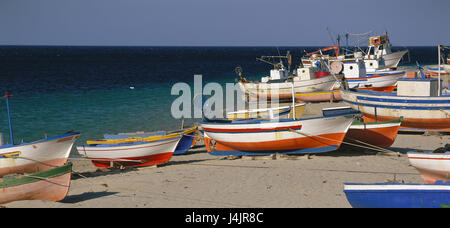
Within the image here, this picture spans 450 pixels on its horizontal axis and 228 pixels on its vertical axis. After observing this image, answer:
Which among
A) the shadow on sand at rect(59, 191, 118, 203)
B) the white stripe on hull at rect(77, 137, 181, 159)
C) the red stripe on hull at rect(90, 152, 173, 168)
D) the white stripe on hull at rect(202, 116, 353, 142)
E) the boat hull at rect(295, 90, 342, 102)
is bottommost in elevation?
the shadow on sand at rect(59, 191, 118, 203)

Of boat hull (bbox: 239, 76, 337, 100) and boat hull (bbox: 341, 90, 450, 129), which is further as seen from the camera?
boat hull (bbox: 239, 76, 337, 100)

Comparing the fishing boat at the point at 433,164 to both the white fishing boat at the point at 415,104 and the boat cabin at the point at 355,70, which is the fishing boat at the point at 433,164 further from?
the boat cabin at the point at 355,70

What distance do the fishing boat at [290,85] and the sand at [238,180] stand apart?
44.7 feet

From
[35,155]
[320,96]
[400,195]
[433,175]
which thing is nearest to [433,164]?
[433,175]

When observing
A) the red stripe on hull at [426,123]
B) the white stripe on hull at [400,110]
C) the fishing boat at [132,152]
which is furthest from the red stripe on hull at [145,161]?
the red stripe on hull at [426,123]

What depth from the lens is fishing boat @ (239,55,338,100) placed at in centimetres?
3031

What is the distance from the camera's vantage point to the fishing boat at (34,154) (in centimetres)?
1322

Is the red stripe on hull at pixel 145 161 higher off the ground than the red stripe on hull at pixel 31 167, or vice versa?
the red stripe on hull at pixel 31 167

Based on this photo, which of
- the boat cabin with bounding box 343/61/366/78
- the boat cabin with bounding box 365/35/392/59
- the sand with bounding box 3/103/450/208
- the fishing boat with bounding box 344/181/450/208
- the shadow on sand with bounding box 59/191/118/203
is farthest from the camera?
the boat cabin with bounding box 365/35/392/59

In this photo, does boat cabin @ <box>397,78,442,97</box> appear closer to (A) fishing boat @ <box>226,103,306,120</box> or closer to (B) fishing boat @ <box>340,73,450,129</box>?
(B) fishing boat @ <box>340,73,450,129</box>

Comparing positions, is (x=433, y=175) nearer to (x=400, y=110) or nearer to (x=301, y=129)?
(x=301, y=129)

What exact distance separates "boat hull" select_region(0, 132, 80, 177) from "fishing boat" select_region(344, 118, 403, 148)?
881 cm

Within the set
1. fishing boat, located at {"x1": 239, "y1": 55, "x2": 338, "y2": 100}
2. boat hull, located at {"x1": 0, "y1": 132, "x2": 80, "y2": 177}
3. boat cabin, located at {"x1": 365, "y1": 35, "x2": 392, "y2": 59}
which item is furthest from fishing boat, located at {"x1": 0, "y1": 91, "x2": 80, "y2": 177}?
boat cabin, located at {"x1": 365, "y1": 35, "x2": 392, "y2": 59}
